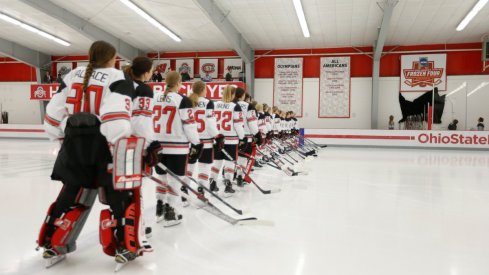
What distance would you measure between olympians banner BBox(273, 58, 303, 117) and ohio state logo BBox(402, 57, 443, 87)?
4.04 metres

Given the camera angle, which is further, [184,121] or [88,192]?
[184,121]

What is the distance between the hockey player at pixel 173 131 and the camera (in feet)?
9.04

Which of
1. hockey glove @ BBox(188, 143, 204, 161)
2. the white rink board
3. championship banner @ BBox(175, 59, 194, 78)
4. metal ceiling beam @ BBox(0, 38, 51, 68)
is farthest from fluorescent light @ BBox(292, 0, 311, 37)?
metal ceiling beam @ BBox(0, 38, 51, 68)

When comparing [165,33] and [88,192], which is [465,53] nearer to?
[165,33]

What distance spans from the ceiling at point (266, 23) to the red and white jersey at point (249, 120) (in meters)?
6.03

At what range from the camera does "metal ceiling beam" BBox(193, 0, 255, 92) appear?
9.55 m

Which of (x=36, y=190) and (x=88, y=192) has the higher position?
(x=88, y=192)

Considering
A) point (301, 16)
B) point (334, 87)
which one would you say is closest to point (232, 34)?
point (301, 16)

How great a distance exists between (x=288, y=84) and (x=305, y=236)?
12.9 meters

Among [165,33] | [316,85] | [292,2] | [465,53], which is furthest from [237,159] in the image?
[465,53]

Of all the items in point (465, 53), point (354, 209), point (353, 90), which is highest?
point (465, 53)

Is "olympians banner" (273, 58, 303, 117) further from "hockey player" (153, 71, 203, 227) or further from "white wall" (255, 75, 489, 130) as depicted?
"hockey player" (153, 71, 203, 227)

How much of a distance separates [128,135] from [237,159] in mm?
2685

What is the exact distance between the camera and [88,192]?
195 centimetres
